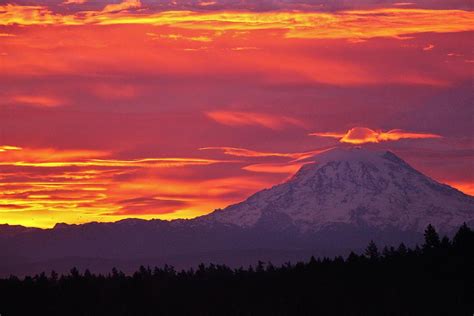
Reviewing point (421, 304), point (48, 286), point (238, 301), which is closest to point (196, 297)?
point (238, 301)

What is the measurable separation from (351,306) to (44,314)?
3704 cm

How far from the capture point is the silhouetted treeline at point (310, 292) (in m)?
156

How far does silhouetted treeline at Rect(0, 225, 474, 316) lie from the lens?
155750 millimetres

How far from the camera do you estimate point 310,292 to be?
554 ft

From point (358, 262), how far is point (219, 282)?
2323cm

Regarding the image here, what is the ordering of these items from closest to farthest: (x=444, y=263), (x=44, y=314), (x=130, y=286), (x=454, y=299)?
(x=454, y=299)
(x=444, y=263)
(x=44, y=314)
(x=130, y=286)

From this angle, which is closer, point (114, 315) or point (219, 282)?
point (114, 315)

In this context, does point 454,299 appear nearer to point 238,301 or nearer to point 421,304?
point 421,304

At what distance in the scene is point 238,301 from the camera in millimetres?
176875

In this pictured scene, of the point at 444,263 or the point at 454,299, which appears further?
the point at 444,263

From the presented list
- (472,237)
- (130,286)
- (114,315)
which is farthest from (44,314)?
(472,237)

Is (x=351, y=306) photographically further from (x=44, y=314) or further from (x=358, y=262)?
(x=44, y=314)

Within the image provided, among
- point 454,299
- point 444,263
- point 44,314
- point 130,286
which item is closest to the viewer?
point 454,299

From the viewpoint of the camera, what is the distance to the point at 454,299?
14900 cm
